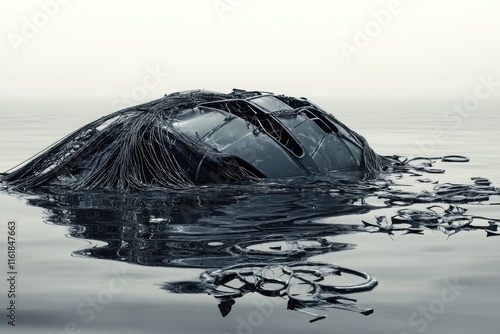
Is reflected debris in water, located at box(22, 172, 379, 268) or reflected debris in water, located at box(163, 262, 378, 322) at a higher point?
reflected debris in water, located at box(22, 172, 379, 268)

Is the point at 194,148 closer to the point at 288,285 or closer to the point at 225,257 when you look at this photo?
the point at 225,257

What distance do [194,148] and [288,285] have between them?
7445 mm

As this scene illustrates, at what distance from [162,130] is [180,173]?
0.95 metres

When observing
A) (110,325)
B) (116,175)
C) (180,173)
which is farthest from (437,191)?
(110,325)

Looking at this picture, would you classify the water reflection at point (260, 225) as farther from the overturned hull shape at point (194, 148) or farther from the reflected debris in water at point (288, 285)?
the overturned hull shape at point (194, 148)

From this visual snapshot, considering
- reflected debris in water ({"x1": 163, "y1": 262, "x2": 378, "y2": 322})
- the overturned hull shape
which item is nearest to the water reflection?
reflected debris in water ({"x1": 163, "y1": 262, "x2": 378, "y2": 322})

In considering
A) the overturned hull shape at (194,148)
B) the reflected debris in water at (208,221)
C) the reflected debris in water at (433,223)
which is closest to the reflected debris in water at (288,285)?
the reflected debris in water at (208,221)

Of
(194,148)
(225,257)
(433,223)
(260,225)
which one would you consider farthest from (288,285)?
(194,148)

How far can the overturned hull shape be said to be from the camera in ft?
44.3

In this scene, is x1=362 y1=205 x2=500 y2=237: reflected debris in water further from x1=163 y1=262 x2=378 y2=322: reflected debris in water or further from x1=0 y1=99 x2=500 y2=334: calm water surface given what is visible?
x1=163 y1=262 x2=378 y2=322: reflected debris in water

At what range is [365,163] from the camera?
16266 mm

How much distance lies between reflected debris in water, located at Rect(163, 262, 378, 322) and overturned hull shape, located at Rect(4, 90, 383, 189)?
6.09 metres

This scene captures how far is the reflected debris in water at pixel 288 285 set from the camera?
6289 mm

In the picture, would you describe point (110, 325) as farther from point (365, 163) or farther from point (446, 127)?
point (446, 127)
